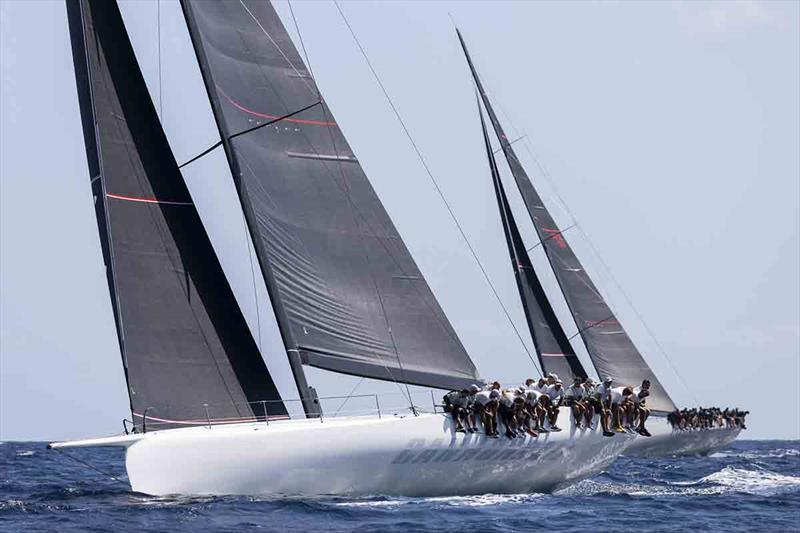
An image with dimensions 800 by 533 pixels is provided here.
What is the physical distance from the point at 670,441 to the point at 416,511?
24.8 m

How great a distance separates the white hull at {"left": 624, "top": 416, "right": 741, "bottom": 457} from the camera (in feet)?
130

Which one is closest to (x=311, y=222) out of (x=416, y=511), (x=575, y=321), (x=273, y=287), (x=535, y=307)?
(x=273, y=287)

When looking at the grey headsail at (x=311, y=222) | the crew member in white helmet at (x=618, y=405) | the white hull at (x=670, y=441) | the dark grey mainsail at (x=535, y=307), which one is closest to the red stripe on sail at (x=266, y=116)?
the grey headsail at (x=311, y=222)

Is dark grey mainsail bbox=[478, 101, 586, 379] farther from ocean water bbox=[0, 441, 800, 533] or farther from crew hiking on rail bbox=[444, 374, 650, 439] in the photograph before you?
crew hiking on rail bbox=[444, 374, 650, 439]

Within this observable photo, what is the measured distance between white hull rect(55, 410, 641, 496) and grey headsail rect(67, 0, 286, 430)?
103cm

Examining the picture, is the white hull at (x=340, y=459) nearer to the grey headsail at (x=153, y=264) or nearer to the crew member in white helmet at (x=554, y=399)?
the crew member in white helmet at (x=554, y=399)

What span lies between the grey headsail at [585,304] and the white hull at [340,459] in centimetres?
1928

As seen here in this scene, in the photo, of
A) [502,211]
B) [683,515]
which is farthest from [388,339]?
[502,211]

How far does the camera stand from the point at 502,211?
37562 millimetres

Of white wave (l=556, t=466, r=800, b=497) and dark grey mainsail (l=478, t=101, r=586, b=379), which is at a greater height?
dark grey mainsail (l=478, t=101, r=586, b=379)

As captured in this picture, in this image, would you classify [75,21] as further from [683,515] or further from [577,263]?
[577,263]

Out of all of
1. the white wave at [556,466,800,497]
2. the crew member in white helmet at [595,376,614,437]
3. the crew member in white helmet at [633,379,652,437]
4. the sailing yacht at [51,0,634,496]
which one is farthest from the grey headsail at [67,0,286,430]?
the crew member in white helmet at [633,379,652,437]

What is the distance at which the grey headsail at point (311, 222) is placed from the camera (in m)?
20.0

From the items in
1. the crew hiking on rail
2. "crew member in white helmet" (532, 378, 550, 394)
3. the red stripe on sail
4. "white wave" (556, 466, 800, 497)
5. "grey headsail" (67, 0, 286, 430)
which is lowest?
"white wave" (556, 466, 800, 497)
